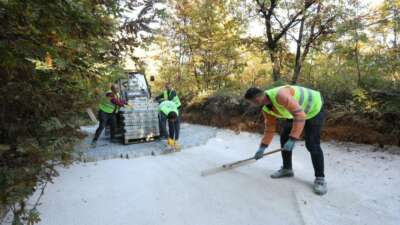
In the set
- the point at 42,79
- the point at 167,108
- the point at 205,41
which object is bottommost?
the point at 167,108

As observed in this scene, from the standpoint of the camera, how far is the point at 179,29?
1048cm

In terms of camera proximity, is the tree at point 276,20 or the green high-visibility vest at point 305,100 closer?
the green high-visibility vest at point 305,100

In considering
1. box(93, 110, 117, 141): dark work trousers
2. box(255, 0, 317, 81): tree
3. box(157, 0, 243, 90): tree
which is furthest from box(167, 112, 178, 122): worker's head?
box(157, 0, 243, 90): tree

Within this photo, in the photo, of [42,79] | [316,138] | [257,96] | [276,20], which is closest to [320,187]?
[316,138]

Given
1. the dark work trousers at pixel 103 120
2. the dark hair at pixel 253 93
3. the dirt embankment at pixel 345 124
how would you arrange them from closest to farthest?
the dark hair at pixel 253 93 < the dirt embankment at pixel 345 124 < the dark work trousers at pixel 103 120

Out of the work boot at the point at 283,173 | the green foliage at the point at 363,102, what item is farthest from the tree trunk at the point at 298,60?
the work boot at the point at 283,173

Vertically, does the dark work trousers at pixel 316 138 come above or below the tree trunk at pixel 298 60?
below

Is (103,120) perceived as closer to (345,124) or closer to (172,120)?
(172,120)

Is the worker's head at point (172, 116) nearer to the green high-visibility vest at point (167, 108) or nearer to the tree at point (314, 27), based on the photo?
the green high-visibility vest at point (167, 108)

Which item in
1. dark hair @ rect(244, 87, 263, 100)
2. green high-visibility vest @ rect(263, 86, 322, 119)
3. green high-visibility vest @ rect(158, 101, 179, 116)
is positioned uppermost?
dark hair @ rect(244, 87, 263, 100)

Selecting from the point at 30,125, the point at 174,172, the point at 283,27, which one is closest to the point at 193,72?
the point at 283,27

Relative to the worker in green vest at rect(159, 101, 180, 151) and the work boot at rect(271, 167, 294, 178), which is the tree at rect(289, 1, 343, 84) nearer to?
the worker in green vest at rect(159, 101, 180, 151)

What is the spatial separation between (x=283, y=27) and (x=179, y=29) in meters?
4.79

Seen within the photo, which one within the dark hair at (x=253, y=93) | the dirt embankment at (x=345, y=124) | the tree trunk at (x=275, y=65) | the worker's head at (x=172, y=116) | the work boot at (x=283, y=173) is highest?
the tree trunk at (x=275, y=65)
